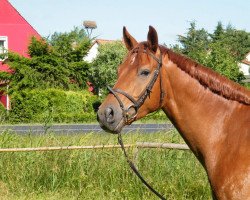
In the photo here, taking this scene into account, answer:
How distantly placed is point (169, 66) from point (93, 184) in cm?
458

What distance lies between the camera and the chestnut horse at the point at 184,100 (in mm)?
4145

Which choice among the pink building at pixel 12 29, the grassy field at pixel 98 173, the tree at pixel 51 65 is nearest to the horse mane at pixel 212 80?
the grassy field at pixel 98 173

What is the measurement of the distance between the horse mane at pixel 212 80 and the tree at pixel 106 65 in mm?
36977

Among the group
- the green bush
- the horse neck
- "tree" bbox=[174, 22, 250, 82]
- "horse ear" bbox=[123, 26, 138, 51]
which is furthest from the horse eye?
"tree" bbox=[174, 22, 250, 82]

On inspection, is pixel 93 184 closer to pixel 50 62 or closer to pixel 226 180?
pixel 226 180

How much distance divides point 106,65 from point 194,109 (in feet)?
127

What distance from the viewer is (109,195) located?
817 cm

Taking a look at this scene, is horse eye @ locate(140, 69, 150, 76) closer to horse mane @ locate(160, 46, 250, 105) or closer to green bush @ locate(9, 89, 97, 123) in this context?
horse mane @ locate(160, 46, 250, 105)

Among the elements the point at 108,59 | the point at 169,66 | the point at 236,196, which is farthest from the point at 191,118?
the point at 108,59

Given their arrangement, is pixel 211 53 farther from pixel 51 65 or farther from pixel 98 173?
pixel 98 173

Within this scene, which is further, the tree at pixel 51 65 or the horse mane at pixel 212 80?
the tree at pixel 51 65

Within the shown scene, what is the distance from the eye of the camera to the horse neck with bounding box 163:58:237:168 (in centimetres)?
422

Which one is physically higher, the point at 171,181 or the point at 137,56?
the point at 137,56

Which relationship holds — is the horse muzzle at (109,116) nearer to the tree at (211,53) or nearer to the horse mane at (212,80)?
the horse mane at (212,80)
